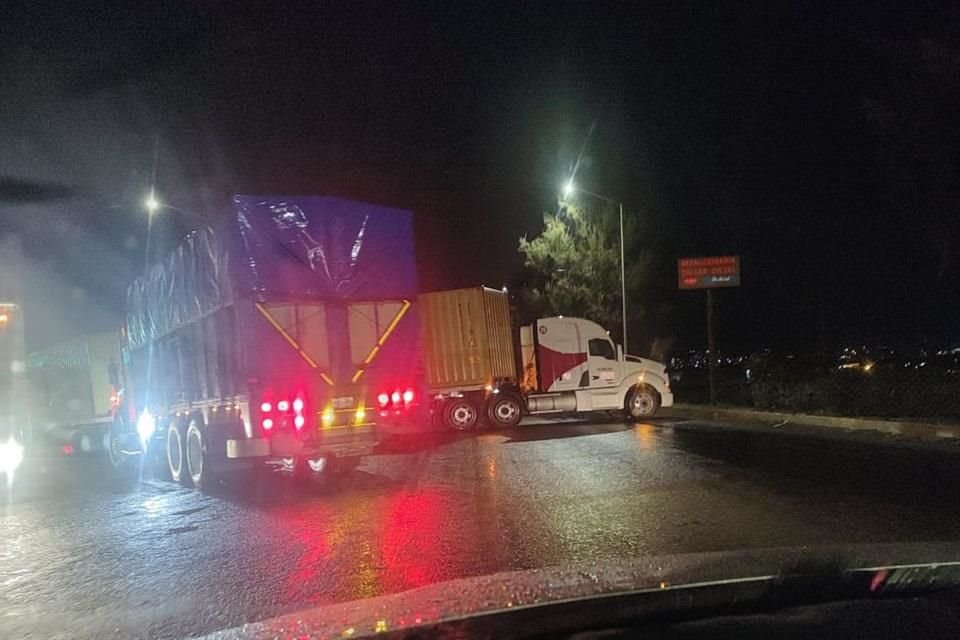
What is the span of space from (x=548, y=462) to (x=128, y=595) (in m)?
8.19

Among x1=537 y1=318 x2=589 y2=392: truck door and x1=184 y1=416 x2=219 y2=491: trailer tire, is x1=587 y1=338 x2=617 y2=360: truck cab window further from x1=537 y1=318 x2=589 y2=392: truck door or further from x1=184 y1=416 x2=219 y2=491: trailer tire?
x1=184 y1=416 x2=219 y2=491: trailer tire

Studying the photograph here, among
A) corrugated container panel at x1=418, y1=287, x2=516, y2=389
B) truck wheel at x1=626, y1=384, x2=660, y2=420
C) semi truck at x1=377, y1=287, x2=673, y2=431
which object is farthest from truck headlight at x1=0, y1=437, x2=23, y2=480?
truck wheel at x1=626, y1=384, x2=660, y2=420

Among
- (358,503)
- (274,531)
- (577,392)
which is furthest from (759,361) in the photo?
(274,531)

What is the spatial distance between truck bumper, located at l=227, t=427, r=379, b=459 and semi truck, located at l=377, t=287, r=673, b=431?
8923mm

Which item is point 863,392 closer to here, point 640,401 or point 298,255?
point 640,401

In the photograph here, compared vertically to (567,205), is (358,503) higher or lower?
lower

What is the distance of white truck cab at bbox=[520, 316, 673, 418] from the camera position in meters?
23.5

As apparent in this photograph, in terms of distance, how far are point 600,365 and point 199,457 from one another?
12334 mm

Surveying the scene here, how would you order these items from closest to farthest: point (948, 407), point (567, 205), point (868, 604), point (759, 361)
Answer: point (868, 604), point (948, 407), point (759, 361), point (567, 205)

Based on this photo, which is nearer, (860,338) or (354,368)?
(354,368)

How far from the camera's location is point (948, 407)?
17453 mm

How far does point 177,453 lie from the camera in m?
14.7

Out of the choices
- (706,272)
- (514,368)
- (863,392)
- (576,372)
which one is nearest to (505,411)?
(514,368)

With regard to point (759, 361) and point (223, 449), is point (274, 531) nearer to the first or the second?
point (223, 449)
